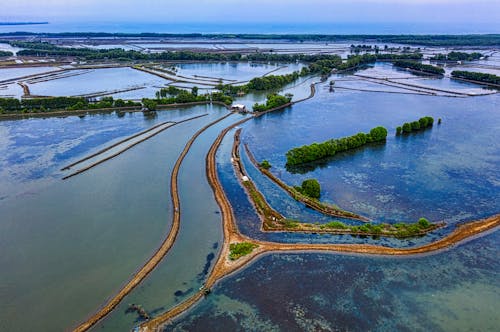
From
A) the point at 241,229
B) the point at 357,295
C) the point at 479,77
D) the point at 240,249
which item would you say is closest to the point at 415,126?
the point at 241,229

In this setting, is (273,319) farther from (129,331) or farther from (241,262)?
(129,331)

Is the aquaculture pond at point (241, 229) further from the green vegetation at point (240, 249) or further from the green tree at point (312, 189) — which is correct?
the green tree at point (312, 189)

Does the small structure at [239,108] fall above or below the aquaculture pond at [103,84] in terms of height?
below

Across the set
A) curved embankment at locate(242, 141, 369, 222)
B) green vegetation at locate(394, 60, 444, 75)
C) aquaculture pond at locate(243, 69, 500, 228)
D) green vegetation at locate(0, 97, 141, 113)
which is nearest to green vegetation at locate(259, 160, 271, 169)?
aquaculture pond at locate(243, 69, 500, 228)

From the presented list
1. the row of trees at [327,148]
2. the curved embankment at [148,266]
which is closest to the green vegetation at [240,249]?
the curved embankment at [148,266]

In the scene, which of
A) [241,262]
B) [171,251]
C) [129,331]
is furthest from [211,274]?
[129,331]

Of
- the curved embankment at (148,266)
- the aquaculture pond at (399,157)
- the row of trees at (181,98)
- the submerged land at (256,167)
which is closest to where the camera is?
the curved embankment at (148,266)
